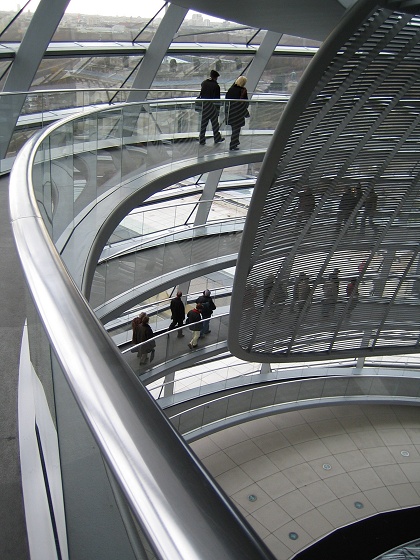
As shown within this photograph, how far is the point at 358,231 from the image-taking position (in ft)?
34.4

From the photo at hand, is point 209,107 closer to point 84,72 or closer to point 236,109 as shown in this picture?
point 236,109

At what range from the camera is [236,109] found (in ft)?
47.0

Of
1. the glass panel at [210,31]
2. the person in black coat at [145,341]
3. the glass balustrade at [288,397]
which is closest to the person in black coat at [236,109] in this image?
Result: the glass panel at [210,31]

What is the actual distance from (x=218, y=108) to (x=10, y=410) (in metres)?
12.1

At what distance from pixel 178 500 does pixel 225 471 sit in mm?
15460

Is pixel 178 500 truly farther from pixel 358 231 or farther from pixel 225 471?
pixel 225 471

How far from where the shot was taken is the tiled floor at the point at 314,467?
46.6 ft

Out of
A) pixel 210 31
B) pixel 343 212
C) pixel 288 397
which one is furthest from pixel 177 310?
pixel 210 31

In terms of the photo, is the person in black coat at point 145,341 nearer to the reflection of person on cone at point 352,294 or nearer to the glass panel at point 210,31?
the reflection of person on cone at point 352,294

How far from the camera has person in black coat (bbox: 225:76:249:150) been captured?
14.3 meters

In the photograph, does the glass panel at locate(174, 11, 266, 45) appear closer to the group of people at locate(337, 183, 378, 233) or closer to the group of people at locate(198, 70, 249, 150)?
the group of people at locate(198, 70, 249, 150)

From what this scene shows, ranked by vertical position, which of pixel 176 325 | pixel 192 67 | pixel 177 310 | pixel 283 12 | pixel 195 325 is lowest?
pixel 176 325

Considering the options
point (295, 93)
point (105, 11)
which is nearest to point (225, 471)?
point (295, 93)

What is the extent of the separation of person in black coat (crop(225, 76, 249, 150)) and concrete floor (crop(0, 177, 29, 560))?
995 cm
